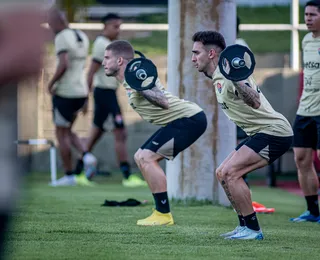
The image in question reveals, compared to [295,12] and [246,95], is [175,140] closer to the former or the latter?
[246,95]

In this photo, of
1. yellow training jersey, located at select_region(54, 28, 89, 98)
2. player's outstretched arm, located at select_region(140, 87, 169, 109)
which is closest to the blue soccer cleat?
player's outstretched arm, located at select_region(140, 87, 169, 109)

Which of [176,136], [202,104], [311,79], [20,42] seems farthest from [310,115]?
[20,42]

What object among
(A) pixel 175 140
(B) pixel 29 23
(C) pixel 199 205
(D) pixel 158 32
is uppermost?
(D) pixel 158 32

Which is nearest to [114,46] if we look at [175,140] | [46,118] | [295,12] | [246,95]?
[175,140]

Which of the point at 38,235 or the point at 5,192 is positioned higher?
the point at 5,192

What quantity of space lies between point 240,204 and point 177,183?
2.79 m

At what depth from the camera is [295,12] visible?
13609 millimetres

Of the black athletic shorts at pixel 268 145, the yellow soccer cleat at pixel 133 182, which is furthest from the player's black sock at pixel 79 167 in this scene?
the black athletic shorts at pixel 268 145

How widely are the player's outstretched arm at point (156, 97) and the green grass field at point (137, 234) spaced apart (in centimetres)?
104

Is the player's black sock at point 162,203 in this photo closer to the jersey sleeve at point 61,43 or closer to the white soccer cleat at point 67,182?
the white soccer cleat at point 67,182

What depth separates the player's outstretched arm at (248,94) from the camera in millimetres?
5820

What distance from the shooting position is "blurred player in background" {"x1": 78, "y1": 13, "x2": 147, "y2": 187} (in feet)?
37.8

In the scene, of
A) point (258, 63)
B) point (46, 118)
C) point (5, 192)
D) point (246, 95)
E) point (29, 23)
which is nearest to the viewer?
point (29, 23)

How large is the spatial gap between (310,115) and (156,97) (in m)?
1.54
